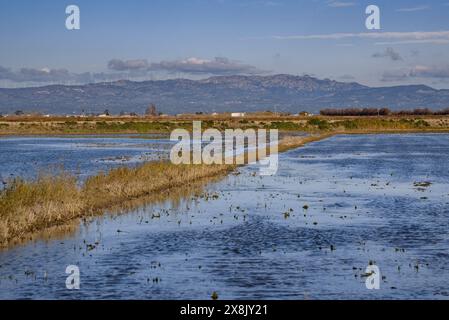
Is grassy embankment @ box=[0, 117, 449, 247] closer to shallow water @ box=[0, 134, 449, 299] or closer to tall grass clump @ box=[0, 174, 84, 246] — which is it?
tall grass clump @ box=[0, 174, 84, 246]

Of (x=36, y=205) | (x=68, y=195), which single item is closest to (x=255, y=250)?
(x=36, y=205)

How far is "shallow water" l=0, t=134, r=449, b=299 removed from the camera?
682 inches

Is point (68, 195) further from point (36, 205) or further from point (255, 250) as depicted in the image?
point (255, 250)

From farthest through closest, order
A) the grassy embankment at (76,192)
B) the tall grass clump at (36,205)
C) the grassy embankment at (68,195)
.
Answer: the grassy embankment at (76,192)
the grassy embankment at (68,195)
the tall grass clump at (36,205)

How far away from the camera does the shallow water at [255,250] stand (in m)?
17.3

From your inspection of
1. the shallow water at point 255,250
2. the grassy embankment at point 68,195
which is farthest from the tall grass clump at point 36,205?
the shallow water at point 255,250

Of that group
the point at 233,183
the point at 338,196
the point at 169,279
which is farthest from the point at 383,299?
the point at 233,183

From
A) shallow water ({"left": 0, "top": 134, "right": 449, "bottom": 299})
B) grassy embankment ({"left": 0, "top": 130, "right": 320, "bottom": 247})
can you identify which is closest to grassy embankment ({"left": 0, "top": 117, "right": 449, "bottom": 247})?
grassy embankment ({"left": 0, "top": 130, "right": 320, "bottom": 247})

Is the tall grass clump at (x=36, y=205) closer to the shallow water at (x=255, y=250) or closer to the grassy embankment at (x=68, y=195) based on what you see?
the grassy embankment at (x=68, y=195)

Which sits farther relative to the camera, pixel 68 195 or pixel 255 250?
pixel 68 195

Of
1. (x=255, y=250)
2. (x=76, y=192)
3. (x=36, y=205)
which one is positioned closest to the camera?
(x=255, y=250)

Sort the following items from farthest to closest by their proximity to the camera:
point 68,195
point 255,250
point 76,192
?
1. point 76,192
2. point 68,195
3. point 255,250

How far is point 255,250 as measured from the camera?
2188 cm
